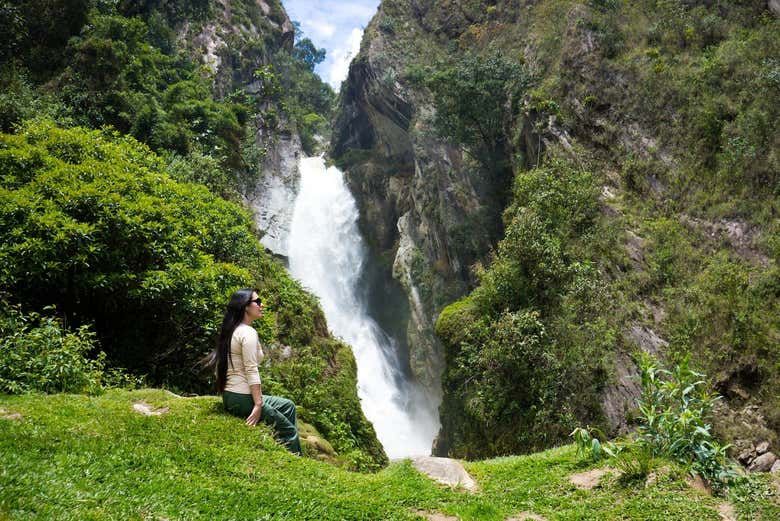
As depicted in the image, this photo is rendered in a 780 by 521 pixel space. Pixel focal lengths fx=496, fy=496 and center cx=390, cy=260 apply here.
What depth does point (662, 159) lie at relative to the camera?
17.2 meters

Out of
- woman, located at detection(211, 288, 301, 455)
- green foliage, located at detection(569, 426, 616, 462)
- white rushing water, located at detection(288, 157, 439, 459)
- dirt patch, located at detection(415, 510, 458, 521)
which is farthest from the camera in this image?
white rushing water, located at detection(288, 157, 439, 459)

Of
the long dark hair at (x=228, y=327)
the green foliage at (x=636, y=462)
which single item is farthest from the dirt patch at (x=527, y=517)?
the long dark hair at (x=228, y=327)

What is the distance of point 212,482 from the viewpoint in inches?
182

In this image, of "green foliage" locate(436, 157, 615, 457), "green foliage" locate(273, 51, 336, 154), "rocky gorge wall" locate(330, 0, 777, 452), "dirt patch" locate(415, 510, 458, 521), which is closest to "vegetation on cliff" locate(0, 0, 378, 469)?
"green foliage" locate(436, 157, 615, 457)

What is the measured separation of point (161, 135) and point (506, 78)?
15.2 metres

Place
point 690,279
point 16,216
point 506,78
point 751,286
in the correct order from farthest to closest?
1. point 506,78
2. point 690,279
3. point 751,286
4. point 16,216

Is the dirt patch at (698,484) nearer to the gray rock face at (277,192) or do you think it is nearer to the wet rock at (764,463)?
the wet rock at (764,463)

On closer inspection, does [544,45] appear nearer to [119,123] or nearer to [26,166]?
[119,123]

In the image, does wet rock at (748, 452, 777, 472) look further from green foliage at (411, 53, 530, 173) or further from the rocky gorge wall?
green foliage at (411, 53, 530, 173)

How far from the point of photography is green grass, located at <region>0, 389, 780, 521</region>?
3.94 m

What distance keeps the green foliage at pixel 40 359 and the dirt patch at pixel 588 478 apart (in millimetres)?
6365

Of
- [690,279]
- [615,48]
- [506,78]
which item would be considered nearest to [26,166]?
[690,279]

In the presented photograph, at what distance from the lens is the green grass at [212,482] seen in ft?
12.9

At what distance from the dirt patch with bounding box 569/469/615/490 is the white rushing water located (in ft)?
62.2
